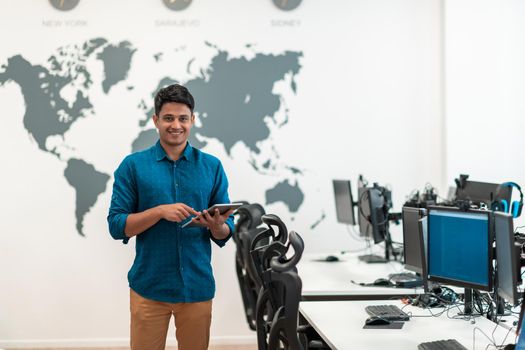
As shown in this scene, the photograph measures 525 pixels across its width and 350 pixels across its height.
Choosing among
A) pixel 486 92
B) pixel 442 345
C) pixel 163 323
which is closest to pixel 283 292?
pixel 442 345

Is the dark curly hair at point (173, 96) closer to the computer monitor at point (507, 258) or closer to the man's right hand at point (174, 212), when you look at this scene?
the man's right hand at point (174, 212)

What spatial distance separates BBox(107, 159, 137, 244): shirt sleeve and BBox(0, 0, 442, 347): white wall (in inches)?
113

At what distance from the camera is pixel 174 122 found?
3160 mm

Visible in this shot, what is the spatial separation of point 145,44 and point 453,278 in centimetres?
372

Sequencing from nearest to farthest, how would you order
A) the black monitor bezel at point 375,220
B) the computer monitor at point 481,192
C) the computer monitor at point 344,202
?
the computer monitor at point 481,192, the black monitor bezel at point 375,220, the computer monitor at point 344,202

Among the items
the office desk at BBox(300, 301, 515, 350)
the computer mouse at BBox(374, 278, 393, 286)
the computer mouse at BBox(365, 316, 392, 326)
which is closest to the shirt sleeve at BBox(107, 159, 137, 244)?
the office desk at BBox(300, 301, 515, 350)

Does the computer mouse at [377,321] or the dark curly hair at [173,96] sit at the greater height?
the dark curly hair at [173,96]

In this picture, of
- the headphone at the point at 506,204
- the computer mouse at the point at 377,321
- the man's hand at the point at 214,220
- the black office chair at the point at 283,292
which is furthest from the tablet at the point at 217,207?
the headphone at the point at 506,204

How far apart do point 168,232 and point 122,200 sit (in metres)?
0.26

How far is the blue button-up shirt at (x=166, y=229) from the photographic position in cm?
310

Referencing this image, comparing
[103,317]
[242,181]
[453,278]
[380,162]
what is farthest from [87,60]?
[453,278]

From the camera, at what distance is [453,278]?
3271 millimetres

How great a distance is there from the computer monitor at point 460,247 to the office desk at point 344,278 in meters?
0.70

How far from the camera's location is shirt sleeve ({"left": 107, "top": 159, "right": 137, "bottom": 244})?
3104 millimetres
